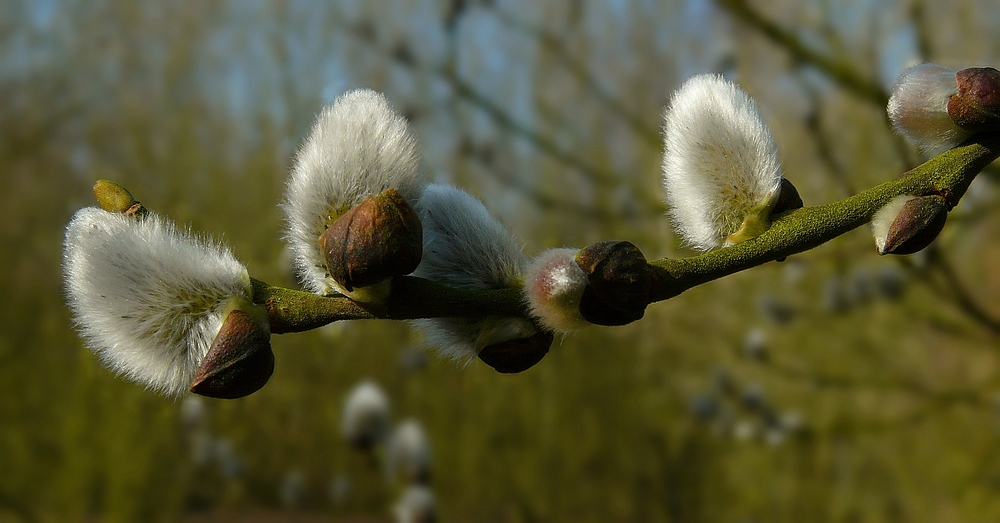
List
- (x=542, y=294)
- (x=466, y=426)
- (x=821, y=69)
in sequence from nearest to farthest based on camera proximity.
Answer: (x=542, y=294) → (x=821, y=69) → (x=466, y=426)

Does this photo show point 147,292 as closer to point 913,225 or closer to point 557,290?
point 557,290

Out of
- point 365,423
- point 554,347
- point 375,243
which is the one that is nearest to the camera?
point 375,243

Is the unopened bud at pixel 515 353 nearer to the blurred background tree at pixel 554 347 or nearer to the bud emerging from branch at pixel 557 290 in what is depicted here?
the bud emerging from branch at pixel 557 290

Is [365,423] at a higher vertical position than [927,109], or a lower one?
higher

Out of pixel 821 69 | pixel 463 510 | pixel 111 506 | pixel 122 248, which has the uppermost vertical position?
pixel 821 69

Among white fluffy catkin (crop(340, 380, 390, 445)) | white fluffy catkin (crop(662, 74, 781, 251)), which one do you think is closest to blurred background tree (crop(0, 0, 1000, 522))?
white fluffy catkin (crop(340, 380, 390, 445))

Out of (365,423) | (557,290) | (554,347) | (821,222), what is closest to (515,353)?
(557,290)

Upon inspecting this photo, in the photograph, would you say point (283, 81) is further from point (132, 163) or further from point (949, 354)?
point (949, 354)

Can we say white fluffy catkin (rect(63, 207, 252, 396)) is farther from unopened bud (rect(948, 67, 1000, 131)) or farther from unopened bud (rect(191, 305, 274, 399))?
unopened bud (rect(948, 67, 1000, 131))

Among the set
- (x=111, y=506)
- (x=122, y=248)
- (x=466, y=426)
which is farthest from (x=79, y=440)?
(x=122, y=248)
